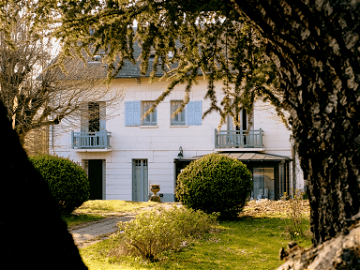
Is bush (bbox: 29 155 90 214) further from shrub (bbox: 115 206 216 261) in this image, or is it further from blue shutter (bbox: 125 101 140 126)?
blue shutter (bbox: 125 101 140 126)

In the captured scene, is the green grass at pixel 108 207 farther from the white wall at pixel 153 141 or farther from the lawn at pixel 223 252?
the lawn at pixel 223 252

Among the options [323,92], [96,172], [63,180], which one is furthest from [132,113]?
[323,92]

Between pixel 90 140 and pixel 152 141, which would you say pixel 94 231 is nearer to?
pixel 152 141

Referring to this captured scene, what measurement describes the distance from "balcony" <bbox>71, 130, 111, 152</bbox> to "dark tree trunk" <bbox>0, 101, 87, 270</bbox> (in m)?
19.9

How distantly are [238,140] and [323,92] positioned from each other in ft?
57.2

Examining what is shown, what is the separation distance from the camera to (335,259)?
5.27 ft

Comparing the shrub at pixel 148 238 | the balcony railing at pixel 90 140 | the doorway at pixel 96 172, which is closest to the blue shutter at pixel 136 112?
the balcony railing at pixel 90 140

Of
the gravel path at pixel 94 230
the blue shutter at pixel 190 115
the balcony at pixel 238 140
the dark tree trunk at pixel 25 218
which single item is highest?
the blue shutter at pixel 190 115

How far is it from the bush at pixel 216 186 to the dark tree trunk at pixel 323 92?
8.45 metres

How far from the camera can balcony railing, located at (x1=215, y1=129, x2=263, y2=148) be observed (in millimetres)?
19391

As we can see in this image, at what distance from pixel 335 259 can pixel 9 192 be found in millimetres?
1339

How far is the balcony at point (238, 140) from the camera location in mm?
19362

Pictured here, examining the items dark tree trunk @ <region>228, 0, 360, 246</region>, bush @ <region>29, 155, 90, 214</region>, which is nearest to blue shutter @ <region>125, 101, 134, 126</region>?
bush @ <region>29, 155, 90, 214</region>

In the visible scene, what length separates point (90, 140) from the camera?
20953 millimetres
